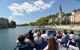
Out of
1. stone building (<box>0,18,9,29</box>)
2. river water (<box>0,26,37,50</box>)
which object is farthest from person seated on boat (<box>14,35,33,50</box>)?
stone building (<box>0,18,9,29</box>)

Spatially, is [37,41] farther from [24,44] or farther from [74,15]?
[74,15]

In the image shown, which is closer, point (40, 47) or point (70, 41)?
point (40, 47)

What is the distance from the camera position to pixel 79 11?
8044cm

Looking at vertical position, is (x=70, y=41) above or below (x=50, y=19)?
above

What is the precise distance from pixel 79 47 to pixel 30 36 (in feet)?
3.30

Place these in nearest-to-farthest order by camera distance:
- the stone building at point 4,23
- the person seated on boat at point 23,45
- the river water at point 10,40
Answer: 1. the person seated on boat at point 23,45
2. the river water at point 10,40
3. the stone building at point 4,23

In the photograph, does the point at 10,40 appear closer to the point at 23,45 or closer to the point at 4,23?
the point at 23,45

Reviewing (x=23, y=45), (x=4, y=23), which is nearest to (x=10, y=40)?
(x=23, y=45)

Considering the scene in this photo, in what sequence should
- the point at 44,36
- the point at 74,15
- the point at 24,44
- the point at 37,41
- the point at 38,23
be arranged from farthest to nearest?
the point at 38,23 → the point at 74,15 → the point at 44,36 → the point at 37,41 → the point at 24,44

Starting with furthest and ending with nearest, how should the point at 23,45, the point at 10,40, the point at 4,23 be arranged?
1. the point at 4,23
2. the point at 10,40
3. the point at 23,45

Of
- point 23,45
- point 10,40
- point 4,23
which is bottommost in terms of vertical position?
point 4,23

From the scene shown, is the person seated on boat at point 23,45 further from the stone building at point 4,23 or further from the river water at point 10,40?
the stone building at point 4,23

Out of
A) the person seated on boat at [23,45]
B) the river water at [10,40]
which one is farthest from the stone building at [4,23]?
the person seated on boat at [23,45]

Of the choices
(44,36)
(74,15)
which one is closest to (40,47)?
(44,36)
